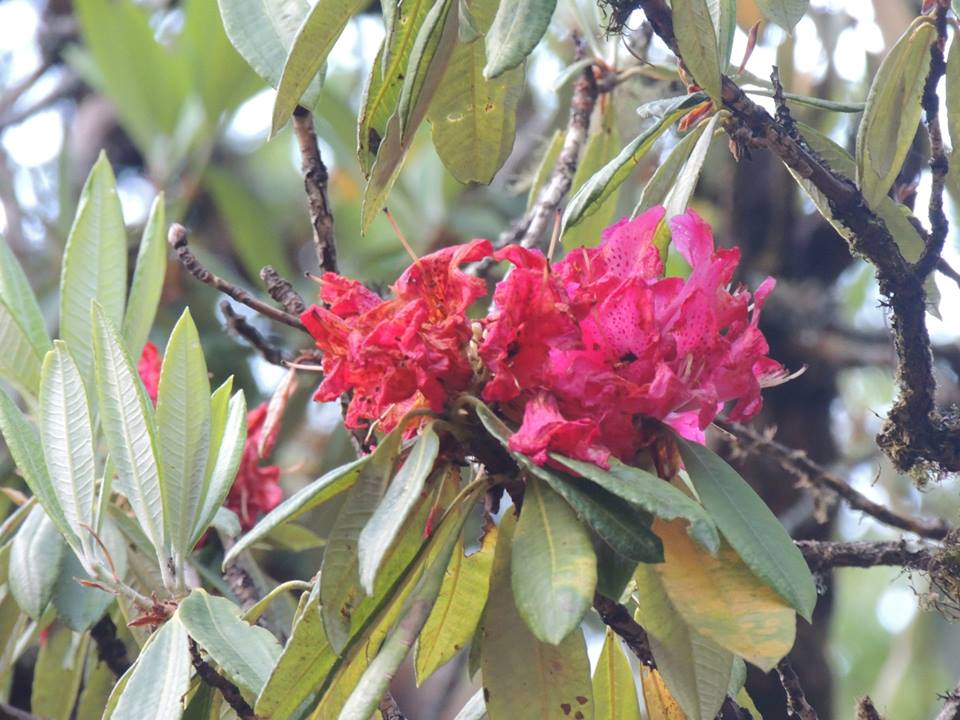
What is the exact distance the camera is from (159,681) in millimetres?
913

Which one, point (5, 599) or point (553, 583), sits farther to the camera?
point (5, 599)

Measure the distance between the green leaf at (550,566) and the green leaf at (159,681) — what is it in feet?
0.96

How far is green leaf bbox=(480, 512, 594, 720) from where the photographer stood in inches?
33.3

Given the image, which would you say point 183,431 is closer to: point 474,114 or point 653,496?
point 474,114

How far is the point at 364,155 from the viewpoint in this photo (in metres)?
0.94

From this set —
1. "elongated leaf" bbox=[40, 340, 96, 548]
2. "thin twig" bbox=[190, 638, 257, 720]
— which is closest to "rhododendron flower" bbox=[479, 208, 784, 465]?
"thin twig" bbox=[190, 638, 257, 720]

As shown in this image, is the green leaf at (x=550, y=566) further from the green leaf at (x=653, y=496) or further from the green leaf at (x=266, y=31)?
the green leaf at (x=266, y=31)

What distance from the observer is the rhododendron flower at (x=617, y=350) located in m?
0.84

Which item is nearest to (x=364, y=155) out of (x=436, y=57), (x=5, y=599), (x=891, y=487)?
(x=436, y=57)

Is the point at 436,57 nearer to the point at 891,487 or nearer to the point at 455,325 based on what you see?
the point at 455,325

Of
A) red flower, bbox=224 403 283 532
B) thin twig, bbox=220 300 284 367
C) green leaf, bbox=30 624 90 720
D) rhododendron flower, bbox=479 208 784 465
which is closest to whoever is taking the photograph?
rhododendron flower, bbox=479 208 784 465

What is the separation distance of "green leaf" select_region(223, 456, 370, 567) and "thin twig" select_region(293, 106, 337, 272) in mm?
314

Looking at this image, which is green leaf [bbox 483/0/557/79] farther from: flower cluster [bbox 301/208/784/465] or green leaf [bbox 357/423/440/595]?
green leaf [bbox 357/423/440/595]

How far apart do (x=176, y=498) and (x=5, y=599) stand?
0.40 m
